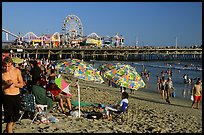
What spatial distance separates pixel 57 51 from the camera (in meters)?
48.8

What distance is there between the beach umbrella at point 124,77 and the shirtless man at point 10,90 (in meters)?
3.66

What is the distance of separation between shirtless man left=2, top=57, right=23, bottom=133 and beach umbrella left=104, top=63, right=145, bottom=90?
3.66m

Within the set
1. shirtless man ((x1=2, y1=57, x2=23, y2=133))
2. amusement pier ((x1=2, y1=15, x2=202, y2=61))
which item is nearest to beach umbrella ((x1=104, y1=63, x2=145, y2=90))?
shirtless man ((x1=2, y1=57, x2=23, y2=133))

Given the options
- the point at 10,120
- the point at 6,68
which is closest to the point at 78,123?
the point at 10,120

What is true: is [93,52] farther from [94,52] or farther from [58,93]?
[58,93]

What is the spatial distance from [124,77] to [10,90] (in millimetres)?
3970

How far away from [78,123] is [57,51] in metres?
44.3

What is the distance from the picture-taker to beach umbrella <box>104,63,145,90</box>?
7.62m

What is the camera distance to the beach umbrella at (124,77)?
762cm

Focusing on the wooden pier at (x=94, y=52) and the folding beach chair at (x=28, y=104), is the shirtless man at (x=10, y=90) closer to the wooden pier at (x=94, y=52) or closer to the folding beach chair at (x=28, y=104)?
the folding beach chair at (x=28, y=104)

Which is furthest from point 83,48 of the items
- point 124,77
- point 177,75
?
point 124,77

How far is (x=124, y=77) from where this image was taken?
766 centimetres

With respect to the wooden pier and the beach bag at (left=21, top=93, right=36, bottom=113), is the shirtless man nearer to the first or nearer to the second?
the beach bag at (left=21, top=93, right=36, bottom=113)

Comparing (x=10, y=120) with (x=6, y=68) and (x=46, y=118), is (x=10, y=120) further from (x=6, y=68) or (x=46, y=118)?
(x=46, y=118)
